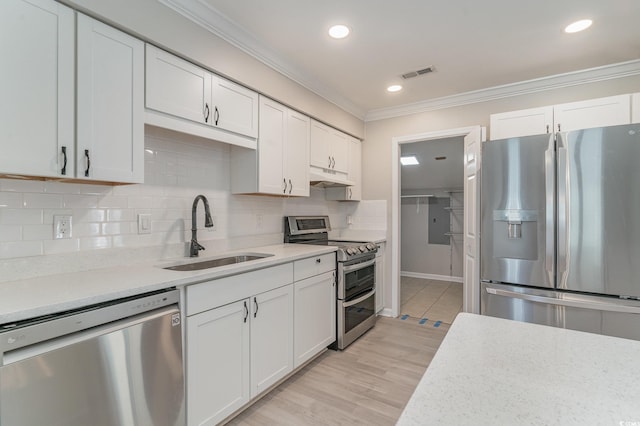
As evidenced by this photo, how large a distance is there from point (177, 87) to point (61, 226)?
999 millimetres

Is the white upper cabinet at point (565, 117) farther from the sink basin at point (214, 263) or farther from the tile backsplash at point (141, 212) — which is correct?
the sink basin at point (214, 263)

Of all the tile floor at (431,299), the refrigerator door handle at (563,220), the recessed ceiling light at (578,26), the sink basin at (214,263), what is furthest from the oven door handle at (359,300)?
the recessed ceiling light at (578,26)

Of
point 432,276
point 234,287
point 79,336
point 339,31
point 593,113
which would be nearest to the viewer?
point 79,336

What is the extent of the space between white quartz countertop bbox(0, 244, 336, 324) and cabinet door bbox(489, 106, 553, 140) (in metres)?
2.53

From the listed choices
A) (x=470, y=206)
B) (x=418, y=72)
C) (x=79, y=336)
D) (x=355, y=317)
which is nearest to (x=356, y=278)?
(x=355, y=317)

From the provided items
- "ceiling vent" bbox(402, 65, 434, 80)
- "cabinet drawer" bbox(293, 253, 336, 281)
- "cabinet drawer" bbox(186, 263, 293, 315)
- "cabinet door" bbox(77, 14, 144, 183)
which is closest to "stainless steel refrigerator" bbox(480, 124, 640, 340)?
"ceiling vent" bbox(402, 65, 434, 80)

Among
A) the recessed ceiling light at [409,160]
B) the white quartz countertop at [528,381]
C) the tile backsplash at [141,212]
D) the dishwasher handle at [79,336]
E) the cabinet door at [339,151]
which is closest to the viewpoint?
the white quartz countertop at [528,381]

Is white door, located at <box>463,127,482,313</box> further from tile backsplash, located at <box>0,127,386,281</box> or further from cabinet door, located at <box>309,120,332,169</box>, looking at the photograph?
tile backsplash, located at <box>0,127,386,281</box>

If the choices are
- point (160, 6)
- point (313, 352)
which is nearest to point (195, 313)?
point (313, 352)

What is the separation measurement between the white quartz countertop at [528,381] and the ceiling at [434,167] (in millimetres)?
3933

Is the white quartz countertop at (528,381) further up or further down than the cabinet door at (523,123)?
further down

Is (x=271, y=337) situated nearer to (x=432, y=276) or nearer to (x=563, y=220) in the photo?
(x=563, y=220)

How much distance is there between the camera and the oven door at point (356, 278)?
9.43 ft

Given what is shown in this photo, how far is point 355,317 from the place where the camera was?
10.0 ft
